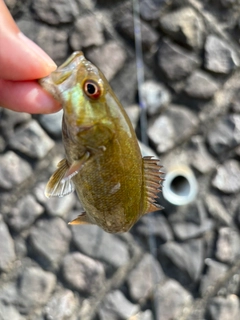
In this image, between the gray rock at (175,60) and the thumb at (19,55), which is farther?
the gray rock at (175,60)

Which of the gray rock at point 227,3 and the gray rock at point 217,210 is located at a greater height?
the gray rock at point 227,3

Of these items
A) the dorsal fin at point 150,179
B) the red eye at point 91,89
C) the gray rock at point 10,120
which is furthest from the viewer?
the gray rock at point 10,120

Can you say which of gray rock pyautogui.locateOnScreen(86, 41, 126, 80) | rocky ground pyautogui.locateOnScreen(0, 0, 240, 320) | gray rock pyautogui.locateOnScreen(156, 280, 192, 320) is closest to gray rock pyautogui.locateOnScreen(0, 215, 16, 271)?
rocky ground pyautogui.locateOnScreen(0, 0, 240, 320)

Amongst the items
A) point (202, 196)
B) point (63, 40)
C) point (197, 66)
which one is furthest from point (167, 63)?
point (202, 196)

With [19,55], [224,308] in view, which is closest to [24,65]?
[19,55]

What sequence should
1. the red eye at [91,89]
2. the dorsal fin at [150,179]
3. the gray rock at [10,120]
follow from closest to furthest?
the red eye at [91,89] < the dorsal fin at [150,179] < the gray rock at [10,120]

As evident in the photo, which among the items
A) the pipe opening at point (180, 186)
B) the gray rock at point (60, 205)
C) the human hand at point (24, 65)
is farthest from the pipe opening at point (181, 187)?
the human hand at point (24, 65)

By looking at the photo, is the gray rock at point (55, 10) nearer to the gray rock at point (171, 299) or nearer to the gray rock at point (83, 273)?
the gray rock at point (83, 273)
